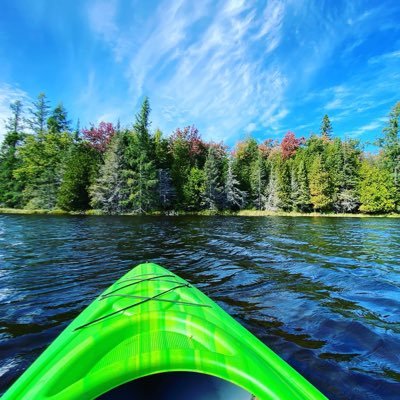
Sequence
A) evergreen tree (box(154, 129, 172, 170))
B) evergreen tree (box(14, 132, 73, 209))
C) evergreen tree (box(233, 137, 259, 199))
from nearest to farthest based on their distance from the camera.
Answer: evergreen tree (box(14, 132, 73, 209))
evergreen tree (box(154, 129, 172, 170))
evergreen tree (box(233, 137, 259, 199))

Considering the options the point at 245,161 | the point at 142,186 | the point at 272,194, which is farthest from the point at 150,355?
the point at 245,161

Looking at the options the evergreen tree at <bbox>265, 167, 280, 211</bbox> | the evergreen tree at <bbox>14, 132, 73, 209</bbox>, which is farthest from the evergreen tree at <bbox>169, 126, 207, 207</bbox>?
the evergreen tree at <bbox>14, 132, 73, 209</bbox>

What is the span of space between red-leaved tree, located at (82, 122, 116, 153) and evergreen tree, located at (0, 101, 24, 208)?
10.3m

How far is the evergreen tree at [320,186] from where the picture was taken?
4322 cm

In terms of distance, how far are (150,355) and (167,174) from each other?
3932 cm

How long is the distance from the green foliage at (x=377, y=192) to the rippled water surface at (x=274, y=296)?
111 feet

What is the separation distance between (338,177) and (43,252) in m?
43.5

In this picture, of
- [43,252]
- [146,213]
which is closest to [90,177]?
[146,213]

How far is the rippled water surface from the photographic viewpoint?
3367mm

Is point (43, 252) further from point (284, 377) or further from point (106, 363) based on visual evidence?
point (284, 377)

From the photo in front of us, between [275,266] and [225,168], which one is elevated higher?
[225,168]

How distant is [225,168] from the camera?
45.8 m

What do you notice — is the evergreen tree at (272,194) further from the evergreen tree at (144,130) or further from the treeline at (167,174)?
the evergreen tree at (144,130)

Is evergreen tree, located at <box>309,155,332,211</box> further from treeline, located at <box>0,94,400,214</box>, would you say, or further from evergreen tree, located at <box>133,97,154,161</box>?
evergreen tree, located at <box>133,97,154,161</box>
